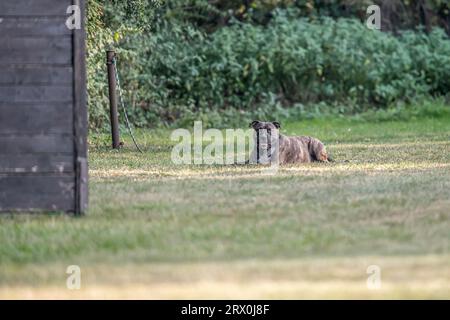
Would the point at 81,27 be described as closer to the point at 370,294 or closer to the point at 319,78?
the point at 370,294

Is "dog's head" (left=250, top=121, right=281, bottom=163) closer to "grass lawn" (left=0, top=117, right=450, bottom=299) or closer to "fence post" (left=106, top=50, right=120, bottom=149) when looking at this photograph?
"grass lawn" (left=0, top=117, right=450, bottom=299)

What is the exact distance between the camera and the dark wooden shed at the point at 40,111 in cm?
1091

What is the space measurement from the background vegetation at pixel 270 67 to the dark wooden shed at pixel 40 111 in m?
15.0

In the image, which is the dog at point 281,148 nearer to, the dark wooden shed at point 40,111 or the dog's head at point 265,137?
the dog's head at point 265,137

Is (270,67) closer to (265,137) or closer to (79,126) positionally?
(265,137)

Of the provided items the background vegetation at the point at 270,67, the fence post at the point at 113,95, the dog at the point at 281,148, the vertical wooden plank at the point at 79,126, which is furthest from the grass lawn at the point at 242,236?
the background vegetation at the point at 270,67

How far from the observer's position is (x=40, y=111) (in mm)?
10922

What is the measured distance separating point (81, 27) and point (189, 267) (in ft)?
11.4

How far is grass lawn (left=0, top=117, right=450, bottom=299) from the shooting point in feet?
25.4

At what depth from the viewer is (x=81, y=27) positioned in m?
11.0

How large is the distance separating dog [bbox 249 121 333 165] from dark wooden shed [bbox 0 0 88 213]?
5.38 m

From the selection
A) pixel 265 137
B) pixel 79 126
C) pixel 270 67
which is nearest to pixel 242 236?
pixel 79 126

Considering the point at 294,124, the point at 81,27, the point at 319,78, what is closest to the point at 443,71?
the point at 319,78
